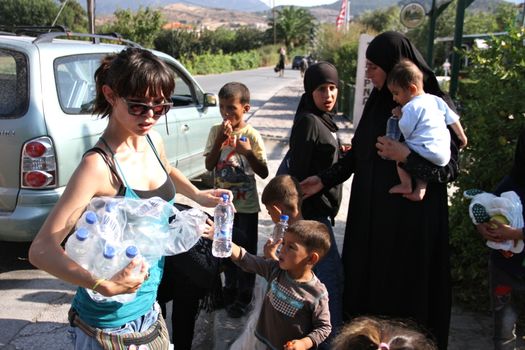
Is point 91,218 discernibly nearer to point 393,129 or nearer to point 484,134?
point 393,129

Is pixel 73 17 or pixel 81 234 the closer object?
pixel 81 234

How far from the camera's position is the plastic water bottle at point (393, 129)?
8.32 ft

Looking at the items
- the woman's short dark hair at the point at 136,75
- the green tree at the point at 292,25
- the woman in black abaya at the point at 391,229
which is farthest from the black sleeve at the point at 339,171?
the green tree at the point at 292,25

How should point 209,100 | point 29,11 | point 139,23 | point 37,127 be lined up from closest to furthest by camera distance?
point 37,127 < point 209,100 < point 139,23 < point 29,11

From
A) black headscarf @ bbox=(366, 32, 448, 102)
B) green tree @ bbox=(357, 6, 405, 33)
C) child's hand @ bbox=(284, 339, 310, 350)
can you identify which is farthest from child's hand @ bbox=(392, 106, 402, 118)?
green tree @ bbox=(357, 6, 405, 33)

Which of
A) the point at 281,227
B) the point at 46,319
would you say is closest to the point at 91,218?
the point at 281,227

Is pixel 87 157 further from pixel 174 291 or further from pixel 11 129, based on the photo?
pixel 11 129

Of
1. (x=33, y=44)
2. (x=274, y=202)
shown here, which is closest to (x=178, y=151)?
(x=33, y=44)

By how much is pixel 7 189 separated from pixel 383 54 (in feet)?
9.87

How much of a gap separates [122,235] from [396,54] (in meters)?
1.68

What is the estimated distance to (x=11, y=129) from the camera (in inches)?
147

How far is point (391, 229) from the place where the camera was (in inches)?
102

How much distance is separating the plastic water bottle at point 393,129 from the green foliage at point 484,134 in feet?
4.17

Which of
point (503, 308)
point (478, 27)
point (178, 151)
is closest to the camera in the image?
point (503, 308)
